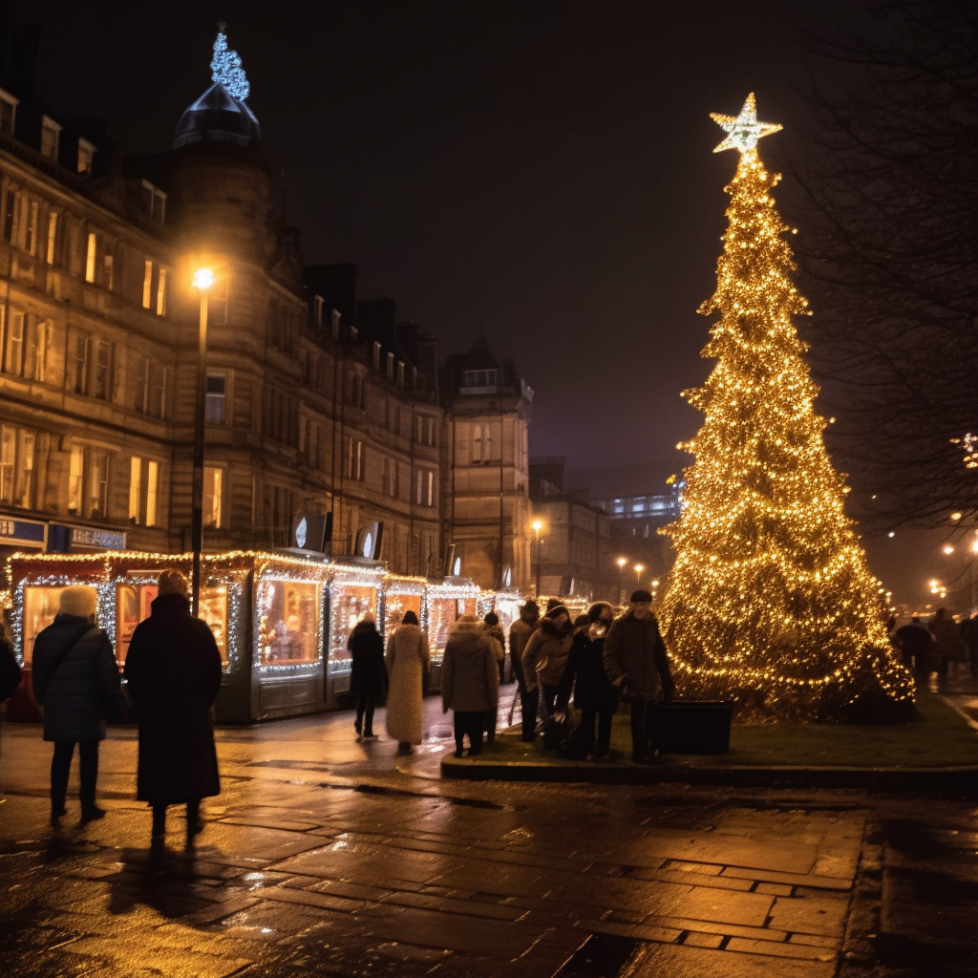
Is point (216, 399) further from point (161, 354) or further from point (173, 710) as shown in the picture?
point (173, 710)

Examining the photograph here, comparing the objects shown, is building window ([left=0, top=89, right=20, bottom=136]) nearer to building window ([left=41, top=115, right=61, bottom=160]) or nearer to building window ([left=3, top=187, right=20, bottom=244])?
building window ([left=41, top=115, right=61, bottom=160])

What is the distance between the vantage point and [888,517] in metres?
12.4

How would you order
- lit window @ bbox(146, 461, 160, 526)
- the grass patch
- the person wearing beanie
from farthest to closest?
1. lit window @ bbox(146, 461, 160, 526)
2. the person wearing beanie
3. the grass patch

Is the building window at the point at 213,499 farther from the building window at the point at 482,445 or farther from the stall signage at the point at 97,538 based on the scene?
the building window at the point at 482,445

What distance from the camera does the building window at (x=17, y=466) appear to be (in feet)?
109

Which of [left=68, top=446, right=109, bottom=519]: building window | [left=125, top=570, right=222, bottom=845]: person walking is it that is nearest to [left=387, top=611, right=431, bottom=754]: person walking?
[left=125, top=570, right=222, bottom=845]: person walking

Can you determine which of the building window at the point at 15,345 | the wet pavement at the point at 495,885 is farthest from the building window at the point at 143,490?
the wet pavement at the point at 495,885

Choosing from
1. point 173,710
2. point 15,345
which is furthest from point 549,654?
point 15,345

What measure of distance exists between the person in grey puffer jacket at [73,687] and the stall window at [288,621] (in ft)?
43.1

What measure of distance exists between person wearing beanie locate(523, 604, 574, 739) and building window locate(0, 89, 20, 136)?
23511mm

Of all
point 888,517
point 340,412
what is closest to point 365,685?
point 888,517

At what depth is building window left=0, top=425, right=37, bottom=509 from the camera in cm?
3328

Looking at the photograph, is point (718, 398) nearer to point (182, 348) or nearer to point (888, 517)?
point (888, 517)

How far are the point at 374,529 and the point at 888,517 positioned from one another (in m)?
21.7
